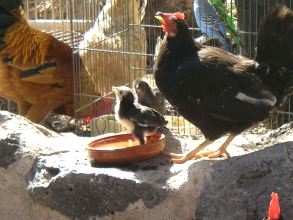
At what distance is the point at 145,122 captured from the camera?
4680mm

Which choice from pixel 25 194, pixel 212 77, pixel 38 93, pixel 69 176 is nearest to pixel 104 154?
pixel 69 176

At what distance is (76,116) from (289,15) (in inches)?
139

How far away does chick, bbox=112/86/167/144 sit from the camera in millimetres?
4660

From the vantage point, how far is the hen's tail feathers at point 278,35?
4.48m

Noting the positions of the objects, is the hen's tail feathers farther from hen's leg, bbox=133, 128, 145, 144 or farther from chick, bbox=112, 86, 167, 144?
hen's leg, bbox=133, 128, 145, 144

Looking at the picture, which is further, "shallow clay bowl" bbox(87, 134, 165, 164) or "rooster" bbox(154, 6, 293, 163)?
"rooster" bbox(154, 6, 293, 163)

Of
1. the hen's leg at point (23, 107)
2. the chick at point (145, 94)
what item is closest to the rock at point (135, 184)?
the chick at point (145, 94)

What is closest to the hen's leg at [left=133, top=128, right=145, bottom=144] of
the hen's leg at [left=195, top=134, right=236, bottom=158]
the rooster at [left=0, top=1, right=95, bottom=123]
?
the hen's leg at [left=195, top=134, right=236, bottom=158]

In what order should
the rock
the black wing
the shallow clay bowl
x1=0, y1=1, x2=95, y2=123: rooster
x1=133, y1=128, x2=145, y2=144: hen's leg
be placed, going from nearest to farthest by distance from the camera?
the rock < the shallow clay bowl < the black wing < x1=133, y1=128, x2=145, y2=144: hen's leg < x1=0, y1=1, x2=95, y2=123: rooster

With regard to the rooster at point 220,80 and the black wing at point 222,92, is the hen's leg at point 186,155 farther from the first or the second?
the black wing at point 222,92

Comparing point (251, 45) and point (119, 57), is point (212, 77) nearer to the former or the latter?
point (251, 45)

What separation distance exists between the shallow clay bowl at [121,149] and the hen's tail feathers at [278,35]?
95cm

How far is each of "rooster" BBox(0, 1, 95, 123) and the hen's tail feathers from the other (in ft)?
10.1

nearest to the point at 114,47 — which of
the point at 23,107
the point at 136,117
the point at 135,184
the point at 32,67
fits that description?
the point at 32,67
